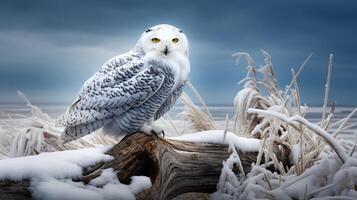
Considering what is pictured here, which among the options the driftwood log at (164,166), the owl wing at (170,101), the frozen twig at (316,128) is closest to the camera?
the frozen twig at (316,128)

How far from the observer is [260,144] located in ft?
6.09

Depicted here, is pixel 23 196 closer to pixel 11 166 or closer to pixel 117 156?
pixel 11 166

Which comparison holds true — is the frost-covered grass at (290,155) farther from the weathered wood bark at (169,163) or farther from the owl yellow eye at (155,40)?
the owl yellow eye at (155,40)

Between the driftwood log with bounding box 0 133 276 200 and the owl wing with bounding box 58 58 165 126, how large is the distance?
0.11 metres

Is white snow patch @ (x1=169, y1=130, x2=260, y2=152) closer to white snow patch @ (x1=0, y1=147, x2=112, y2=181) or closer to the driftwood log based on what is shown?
the driftwood log

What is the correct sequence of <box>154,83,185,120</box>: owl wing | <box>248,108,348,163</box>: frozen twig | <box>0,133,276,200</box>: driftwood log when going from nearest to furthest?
<box>248,108,348,163</box>: frozen twig → <box>0,133,276,200</box>: driftwood log → <box>154,83,185,120</box>: owl wing

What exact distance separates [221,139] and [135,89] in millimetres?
369

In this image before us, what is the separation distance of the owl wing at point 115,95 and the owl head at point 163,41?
2.0 inches

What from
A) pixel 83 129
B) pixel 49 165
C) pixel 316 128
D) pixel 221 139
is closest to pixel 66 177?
pixel 49 165

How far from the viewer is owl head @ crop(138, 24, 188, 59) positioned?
1608 millimetres

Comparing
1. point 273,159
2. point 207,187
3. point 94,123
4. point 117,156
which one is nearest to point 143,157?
point 117,156

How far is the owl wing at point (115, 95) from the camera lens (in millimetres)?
1596

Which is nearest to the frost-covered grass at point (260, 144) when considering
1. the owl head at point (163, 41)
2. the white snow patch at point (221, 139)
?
the white snow patch at point (221, 139)

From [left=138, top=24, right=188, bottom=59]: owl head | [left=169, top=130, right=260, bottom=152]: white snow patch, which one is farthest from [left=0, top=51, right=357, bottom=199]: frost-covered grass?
[left=138, top=24, right=188, bottom=59]: owl head
